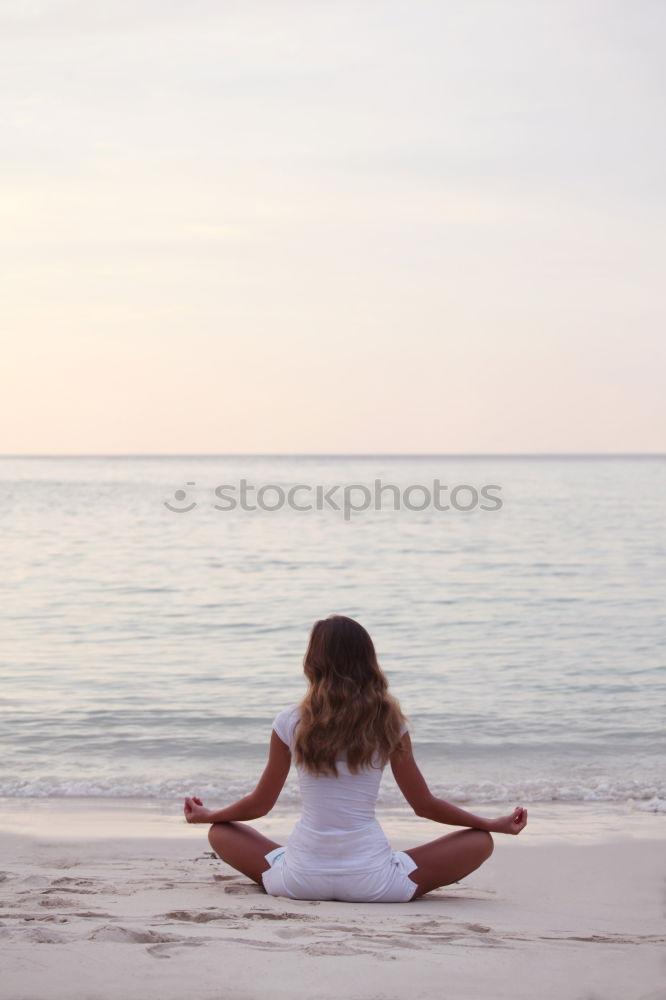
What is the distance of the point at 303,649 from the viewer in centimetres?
1238

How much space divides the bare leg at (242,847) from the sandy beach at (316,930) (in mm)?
104

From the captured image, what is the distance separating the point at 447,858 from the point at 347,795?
0.54 m

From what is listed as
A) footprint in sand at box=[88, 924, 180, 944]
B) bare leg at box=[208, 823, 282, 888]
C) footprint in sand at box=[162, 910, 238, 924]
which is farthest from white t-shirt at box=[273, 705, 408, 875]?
footprint in sand at box=[88, 924, 180, 944]

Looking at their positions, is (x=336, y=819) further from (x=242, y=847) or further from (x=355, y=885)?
(x=242, y=847)

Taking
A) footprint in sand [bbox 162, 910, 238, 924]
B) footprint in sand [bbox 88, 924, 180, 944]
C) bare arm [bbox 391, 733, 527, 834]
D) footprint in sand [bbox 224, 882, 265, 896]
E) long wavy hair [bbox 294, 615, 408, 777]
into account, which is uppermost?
long wavy hair [bbox 294, 615, 408, 777]

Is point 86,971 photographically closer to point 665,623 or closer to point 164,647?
point 164,647

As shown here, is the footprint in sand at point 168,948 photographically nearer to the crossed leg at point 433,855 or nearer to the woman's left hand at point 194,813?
the woman's left hand at point 194,813

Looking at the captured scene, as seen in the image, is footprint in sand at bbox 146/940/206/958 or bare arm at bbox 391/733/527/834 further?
bare arm at bbox 391/733/527/834

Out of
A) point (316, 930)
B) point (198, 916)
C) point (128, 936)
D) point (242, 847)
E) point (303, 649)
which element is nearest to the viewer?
point (128, 936)

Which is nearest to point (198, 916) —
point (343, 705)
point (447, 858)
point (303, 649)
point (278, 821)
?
point (343, 705)

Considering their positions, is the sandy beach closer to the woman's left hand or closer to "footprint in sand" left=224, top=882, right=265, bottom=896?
"footprint in sand" left=224, top=882, right=265, bottom=896

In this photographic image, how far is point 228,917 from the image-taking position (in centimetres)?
361

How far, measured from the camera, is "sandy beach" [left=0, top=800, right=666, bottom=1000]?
2.85m

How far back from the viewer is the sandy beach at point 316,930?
2848 millimetres
